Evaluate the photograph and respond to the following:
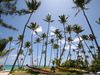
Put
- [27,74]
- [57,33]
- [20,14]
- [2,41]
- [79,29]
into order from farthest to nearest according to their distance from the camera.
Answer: [57,33], [79,29], [27,74], [20,14], [2,41]

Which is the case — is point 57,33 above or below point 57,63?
above

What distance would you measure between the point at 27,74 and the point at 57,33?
152 feet

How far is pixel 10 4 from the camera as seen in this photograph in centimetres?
1122

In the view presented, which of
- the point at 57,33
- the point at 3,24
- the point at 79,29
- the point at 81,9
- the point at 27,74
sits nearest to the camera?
the point at 3,24

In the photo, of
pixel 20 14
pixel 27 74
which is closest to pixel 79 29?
pixel 27 74

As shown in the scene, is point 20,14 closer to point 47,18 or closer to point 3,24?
point 3,24

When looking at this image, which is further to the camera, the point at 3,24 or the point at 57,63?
the point at 57,63


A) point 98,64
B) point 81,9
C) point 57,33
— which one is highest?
point 57,33

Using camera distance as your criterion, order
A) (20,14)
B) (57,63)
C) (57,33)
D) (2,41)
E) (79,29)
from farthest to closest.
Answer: (57,33)
(79,29)
(57,63)
(20,14)
(2,41)

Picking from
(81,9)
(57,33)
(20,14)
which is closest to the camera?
(20,14)

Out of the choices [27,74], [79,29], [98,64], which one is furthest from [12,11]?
[79,29]

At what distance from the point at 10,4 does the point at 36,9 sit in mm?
42720

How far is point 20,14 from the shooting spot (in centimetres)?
1120

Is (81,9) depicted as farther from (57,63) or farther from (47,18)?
(47,18)
